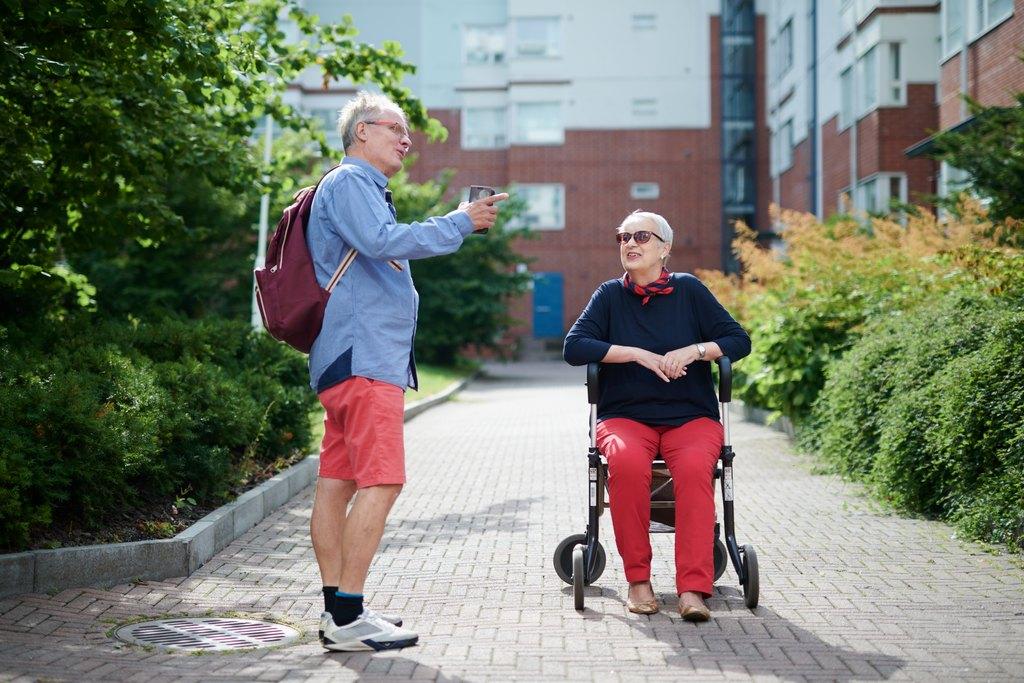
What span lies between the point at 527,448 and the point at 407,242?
8742 millimetres

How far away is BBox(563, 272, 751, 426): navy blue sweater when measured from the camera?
5.76 m

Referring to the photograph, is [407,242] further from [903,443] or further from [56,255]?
[56,255]

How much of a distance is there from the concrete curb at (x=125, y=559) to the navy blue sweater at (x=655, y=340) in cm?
224

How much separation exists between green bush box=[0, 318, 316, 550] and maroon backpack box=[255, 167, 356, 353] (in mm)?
1628

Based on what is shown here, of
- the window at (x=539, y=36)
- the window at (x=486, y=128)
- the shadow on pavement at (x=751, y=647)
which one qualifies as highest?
the window at (x=539, y=36)

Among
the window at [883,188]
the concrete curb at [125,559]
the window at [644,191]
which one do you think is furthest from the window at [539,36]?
the concrete curb at [125,559]

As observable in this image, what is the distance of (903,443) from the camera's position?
8039 millimetres

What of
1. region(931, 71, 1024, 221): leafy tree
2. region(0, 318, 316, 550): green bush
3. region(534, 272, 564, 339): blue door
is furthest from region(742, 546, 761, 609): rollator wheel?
region(534, 272, 564, 339): blue door

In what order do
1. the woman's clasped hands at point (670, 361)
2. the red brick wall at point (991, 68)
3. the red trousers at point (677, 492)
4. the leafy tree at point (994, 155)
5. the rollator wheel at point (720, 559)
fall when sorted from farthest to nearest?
the red brick wall at point (991, 68) < the leafy tree at point (994, 155) < the rollator wheel at point (720, 559) < the woman's clasped hands at point (670, 361) < the red trousers at point (677, 492)

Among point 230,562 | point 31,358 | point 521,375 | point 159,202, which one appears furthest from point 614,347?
point 521,375

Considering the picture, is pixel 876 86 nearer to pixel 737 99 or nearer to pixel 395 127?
pixel 737 99

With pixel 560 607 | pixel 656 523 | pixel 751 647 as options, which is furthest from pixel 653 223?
pixel 751 647

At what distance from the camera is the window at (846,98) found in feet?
96.5

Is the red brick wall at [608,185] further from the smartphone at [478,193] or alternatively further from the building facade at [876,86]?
the smartphone at [478,193]
